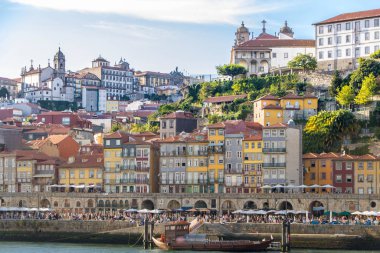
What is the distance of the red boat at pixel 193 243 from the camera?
66062 mm

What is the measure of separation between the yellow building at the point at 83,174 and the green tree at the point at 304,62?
30.6 m

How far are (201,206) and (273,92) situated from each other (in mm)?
26816

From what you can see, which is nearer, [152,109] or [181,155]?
[181,155]

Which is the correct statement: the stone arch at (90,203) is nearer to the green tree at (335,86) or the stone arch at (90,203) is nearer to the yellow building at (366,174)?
the yellow building at (366,174)

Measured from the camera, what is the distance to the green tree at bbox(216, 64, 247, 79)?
11650cm

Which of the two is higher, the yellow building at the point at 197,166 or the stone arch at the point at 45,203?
the yellow building at the point at 197,166

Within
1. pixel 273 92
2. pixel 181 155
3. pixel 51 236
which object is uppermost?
pixel 273 92

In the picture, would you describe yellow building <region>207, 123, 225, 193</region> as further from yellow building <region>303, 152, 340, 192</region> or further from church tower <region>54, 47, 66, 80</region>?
church tower <region>54, 47, 66, 80</region>

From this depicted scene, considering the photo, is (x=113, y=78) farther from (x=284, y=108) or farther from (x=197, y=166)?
(x=197, y=166)

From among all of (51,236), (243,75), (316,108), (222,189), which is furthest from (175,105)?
(51,236)

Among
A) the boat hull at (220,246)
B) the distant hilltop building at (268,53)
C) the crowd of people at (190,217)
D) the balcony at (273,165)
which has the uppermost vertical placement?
the distant hilltop building at (268,53)

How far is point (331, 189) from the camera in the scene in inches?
3223

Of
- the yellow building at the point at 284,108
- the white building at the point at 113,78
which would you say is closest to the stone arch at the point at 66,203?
the yellow building at the point at 284,108

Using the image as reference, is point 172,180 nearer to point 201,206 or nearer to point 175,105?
point 201,206
